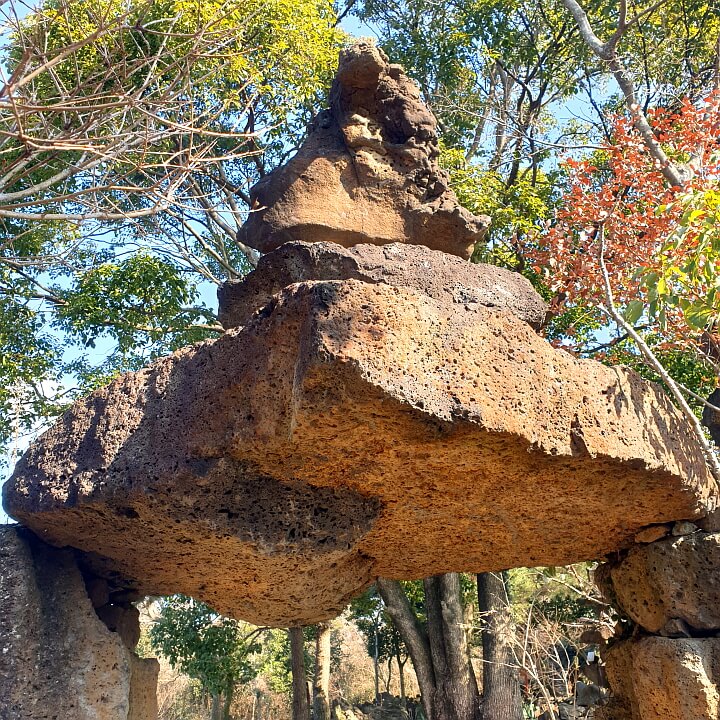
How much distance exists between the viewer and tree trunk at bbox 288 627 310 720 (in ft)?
34.5

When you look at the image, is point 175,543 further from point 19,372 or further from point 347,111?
point 19,372

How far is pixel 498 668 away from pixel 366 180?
274 inches

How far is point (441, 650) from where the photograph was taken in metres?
9.59

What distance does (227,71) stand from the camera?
28.2 ft

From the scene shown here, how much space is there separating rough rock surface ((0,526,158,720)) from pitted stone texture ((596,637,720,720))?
8.24ft

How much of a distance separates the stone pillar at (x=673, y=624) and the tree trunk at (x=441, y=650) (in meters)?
5.55

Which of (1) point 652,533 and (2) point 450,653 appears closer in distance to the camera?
(1) point 652,533

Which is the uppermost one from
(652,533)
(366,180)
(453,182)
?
(453,182)

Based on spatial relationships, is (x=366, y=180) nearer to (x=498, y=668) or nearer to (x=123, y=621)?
(x=123, y=621)

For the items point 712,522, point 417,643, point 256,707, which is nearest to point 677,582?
point 712,522

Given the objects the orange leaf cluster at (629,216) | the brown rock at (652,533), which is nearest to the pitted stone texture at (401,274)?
the brown rock at (652,533)

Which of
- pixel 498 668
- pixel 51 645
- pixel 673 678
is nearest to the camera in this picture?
pixel 51 645

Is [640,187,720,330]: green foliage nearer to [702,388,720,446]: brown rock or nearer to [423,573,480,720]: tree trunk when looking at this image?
[702,388,720,446]: brown rock

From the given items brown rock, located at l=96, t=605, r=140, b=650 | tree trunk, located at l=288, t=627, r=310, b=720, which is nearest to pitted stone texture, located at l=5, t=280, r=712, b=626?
brown rock, located at l=96, t=605, r=140, b=650
